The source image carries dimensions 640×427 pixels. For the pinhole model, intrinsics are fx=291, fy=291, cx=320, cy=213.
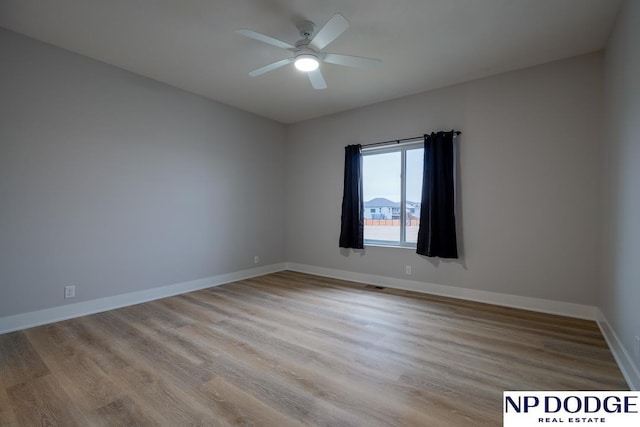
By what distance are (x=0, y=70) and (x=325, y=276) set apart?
456 centimetres

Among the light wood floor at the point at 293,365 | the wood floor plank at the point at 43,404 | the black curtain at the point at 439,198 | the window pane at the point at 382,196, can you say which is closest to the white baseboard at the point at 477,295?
the light wood floor at the point at 293,365

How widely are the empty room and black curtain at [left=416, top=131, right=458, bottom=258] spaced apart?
0.09ft

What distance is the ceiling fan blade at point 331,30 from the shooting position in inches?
82.7

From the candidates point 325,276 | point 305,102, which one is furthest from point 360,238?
point 305,102

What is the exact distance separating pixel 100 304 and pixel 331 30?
3685 mm

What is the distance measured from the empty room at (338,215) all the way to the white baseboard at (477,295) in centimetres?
2

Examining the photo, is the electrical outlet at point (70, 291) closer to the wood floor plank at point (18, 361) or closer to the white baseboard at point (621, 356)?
the wood floor plank at point (18, 361)

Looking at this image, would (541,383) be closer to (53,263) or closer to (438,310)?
(438,310)

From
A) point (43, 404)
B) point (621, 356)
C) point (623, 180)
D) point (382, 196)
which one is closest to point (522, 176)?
point (623, 180)

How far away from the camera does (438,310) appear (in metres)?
3.33

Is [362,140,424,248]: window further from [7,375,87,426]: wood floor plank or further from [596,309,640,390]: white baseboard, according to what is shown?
[7,375,87,426]: wood floor plank

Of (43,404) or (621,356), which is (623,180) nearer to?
(621,356)

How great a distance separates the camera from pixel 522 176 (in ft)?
11.1

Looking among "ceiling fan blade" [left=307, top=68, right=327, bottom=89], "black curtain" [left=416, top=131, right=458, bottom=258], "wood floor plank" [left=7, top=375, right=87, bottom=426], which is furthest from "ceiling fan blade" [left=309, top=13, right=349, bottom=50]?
Answer: "wood floor plank" [left=7, top=375, right=87, bottom=426]
